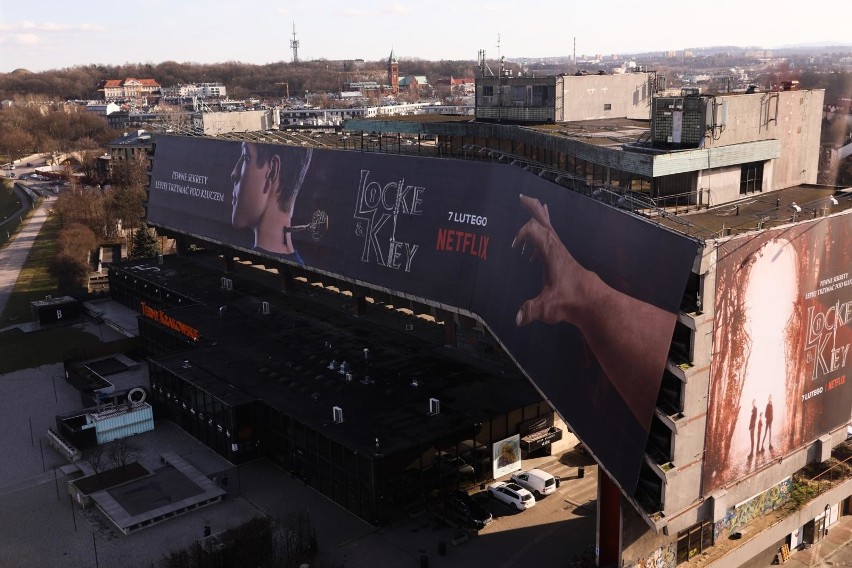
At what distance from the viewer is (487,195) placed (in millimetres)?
44219

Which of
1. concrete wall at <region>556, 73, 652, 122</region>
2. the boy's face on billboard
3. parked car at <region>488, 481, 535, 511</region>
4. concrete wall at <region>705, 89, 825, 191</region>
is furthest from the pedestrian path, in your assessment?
concrete wall at <region>705, 89, 825, 191</region>

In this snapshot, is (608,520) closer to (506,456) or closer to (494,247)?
(506,456)

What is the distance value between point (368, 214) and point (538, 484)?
2139 centimetres

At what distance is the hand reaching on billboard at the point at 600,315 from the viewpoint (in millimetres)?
27109

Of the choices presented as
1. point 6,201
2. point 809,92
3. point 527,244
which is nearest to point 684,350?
point 527,244

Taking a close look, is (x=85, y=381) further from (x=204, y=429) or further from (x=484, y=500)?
(x=484, y=500)

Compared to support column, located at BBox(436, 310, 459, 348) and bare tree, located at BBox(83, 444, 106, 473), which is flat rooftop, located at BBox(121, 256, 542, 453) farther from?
bare tree, located at BBox(83, 444, 106, 473)

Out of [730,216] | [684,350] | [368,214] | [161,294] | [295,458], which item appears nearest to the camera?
[684,350]

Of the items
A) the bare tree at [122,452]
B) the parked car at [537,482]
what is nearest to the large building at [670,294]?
the parked car at [537,482]

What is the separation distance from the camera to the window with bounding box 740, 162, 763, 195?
3553 centimetres

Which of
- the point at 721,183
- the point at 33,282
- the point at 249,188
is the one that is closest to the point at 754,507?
the point at 721,183

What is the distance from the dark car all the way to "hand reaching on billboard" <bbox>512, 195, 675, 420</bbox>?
823 centimetres

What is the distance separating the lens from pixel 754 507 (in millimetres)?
33562

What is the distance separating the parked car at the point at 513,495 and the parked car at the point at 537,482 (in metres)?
0.53
